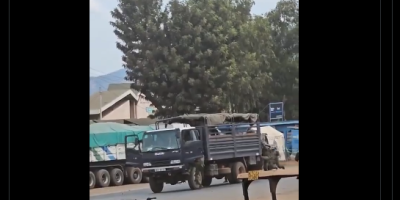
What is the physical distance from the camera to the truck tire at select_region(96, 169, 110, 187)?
3384 mm

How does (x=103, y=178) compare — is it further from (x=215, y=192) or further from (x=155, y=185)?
(x=215, y=192)

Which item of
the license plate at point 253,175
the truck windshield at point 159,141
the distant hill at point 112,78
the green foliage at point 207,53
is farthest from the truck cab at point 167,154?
the distant hill at point 112,78

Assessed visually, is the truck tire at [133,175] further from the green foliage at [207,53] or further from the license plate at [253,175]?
the license plate at [253,175]

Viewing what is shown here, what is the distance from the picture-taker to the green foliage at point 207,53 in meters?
3.55

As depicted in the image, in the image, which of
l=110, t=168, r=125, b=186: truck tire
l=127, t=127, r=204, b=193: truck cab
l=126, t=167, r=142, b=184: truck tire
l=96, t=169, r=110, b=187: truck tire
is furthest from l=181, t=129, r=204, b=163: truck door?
l=96, t=169, r=110, b=187: truck tire

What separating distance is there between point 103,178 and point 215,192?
1.02m

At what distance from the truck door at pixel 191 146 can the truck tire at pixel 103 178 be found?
73 centimetres

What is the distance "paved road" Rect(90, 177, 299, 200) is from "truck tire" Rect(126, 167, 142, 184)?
0.08 metres

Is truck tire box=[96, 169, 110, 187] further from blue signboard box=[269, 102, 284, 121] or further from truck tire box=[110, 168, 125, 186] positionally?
blue signboard box=[269, 102, 284, 121]

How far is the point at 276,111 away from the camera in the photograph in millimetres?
3914

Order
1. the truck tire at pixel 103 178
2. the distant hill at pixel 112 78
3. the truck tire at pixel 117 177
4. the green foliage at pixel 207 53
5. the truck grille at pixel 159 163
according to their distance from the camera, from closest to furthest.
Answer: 1. the distant hill at pixel 112 78
2. the truck tire at pixel 103 178
3. the green foliage at pixel 207 53
4. the truck tire at pixel 117 177
5. the truck grille at pixel 159 163

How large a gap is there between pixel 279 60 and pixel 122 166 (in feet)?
4.71
